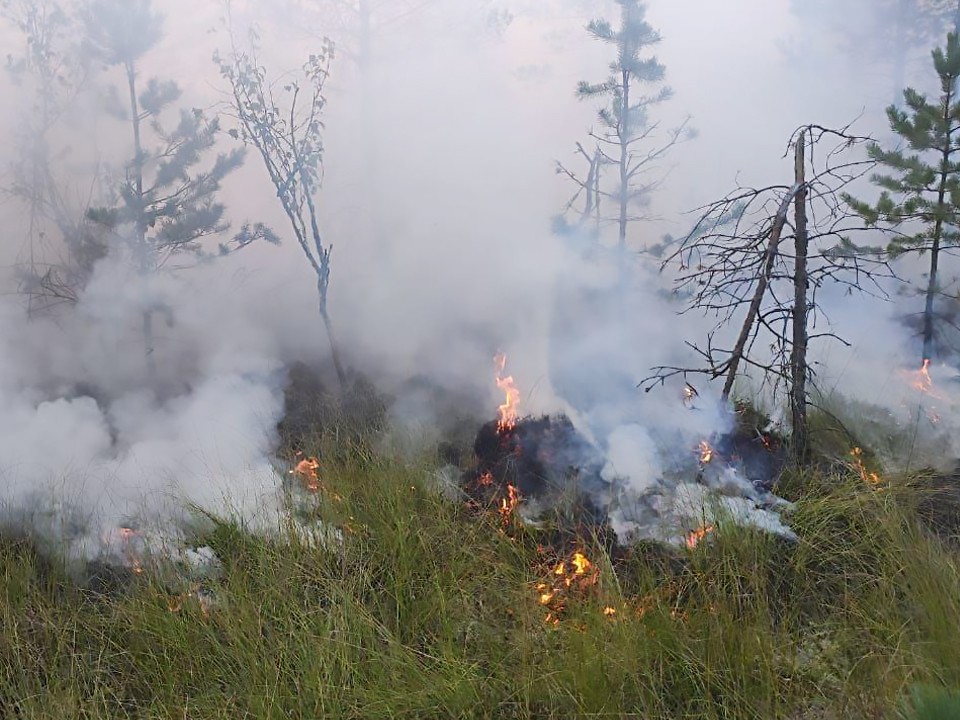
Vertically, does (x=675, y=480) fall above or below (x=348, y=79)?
below

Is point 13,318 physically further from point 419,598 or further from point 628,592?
point 628,592

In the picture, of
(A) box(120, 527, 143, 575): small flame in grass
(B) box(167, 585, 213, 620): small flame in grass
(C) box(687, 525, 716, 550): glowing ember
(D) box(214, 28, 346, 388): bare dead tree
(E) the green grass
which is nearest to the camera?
(E) the green grass

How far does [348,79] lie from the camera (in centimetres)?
739

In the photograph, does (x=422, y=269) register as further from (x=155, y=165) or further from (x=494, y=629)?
(x=494, y=629)

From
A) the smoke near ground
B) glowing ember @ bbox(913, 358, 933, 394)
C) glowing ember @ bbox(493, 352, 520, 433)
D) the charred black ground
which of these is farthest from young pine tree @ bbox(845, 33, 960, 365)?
the charred black ground

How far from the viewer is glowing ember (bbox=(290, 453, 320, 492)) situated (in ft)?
13.1

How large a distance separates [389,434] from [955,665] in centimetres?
373

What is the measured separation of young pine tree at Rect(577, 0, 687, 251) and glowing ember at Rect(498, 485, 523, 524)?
4.88m

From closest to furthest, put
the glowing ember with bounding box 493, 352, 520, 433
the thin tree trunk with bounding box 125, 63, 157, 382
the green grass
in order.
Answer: the green grass → the glowing ember with bounding box 493, 352, 520, 433 → the thin tree trunk with bounding box 125, 63, 157, 382

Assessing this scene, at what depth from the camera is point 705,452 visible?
13.1ft

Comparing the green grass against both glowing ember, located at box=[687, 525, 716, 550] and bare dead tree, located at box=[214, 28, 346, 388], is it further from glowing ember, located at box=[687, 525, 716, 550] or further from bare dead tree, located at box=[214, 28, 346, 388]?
bare dead tree, located at box=[214, 28, 346, 388]

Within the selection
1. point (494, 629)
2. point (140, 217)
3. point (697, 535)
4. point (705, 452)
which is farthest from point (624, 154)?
point (494, 629)

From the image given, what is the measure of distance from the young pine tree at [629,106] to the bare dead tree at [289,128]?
3.00 metres

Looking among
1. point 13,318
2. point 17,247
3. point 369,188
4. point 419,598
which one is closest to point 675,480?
point 419,598
